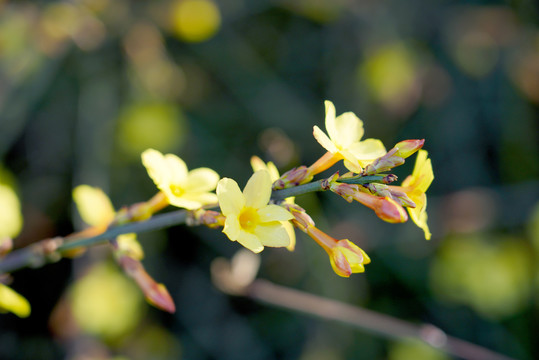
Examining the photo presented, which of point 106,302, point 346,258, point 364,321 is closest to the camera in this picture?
point 346,258

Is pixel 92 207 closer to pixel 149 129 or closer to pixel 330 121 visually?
pixel 330 121

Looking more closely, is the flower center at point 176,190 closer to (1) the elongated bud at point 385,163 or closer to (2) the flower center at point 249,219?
(2) the flower center at point 249,219

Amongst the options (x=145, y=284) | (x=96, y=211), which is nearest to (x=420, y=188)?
(x=145, y=284)

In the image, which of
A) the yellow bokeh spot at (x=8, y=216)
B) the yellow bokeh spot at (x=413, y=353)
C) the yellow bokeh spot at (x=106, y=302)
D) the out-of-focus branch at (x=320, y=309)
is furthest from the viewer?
the yellow bokeh spot at (x=413, y=353)

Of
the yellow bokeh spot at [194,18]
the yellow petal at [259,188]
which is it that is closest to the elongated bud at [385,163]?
the yellow petal at [259,188]

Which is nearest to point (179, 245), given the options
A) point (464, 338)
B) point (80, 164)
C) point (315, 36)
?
point (80, 164)
